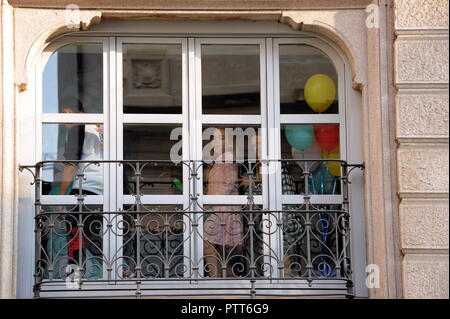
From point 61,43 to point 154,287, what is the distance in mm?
2084

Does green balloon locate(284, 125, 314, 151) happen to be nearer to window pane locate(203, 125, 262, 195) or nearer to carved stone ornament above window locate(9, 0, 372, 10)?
window pane locate(203, 125, 262, 195)

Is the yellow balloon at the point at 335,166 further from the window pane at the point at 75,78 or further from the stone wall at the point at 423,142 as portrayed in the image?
the window pane at the point at 75,78

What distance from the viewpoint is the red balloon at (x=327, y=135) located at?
37.8 feet

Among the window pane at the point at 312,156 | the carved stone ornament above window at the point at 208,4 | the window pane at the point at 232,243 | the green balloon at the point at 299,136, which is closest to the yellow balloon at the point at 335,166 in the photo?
the window pane at the point at 312,156

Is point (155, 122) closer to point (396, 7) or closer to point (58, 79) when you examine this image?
point (58, 79)

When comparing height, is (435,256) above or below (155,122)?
below

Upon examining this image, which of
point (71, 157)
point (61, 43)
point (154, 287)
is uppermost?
point (61, 43)

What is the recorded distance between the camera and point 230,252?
437 inches

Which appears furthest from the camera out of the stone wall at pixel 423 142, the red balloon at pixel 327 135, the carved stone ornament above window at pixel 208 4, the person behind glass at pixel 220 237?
the red balloon at pixel 327 135

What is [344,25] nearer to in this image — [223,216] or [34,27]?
[223,216]

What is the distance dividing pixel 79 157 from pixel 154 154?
589mm

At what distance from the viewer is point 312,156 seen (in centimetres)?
1153

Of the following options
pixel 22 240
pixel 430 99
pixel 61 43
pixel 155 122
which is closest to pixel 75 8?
pixel 61 43

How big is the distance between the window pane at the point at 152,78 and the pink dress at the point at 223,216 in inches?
23.1
